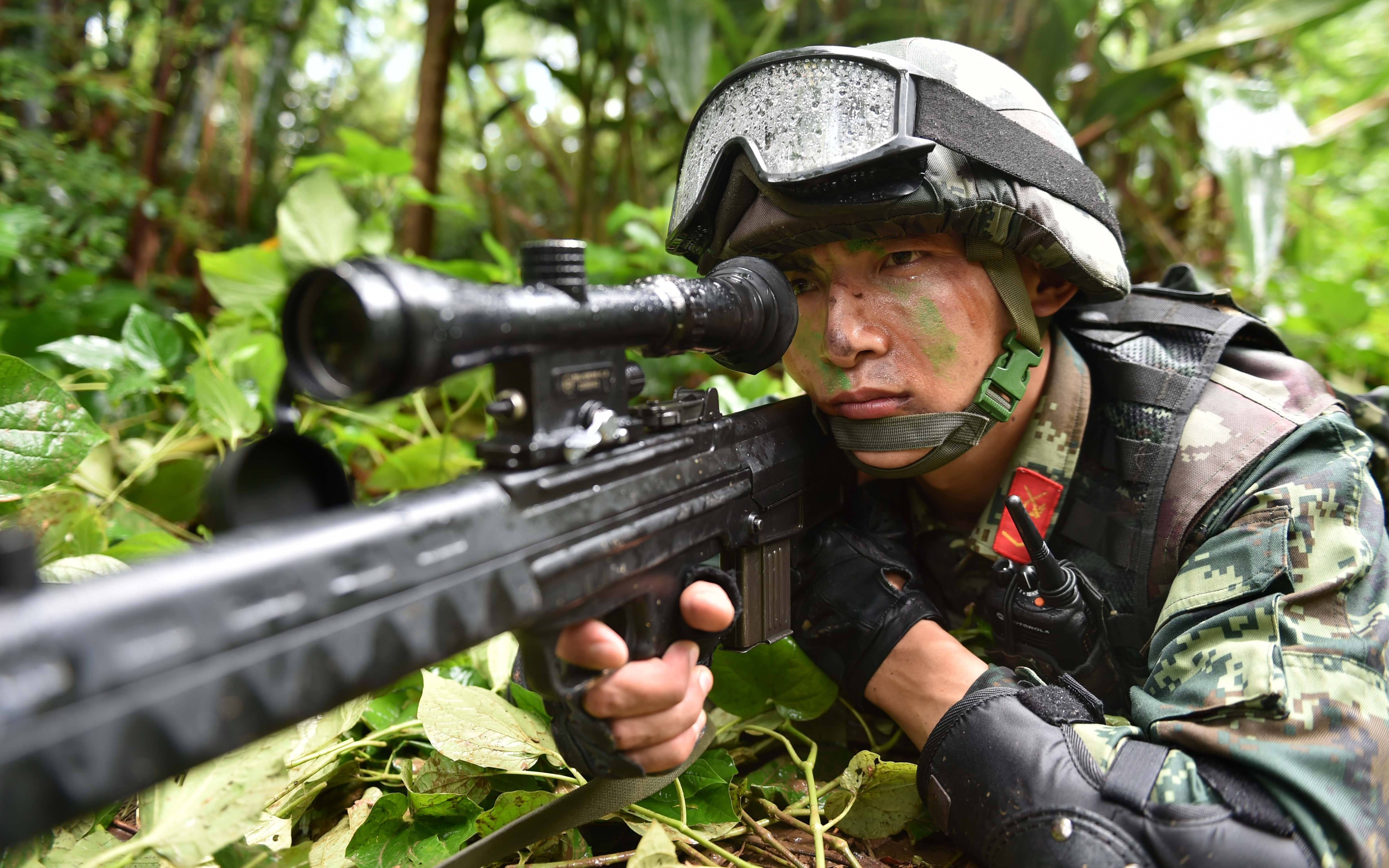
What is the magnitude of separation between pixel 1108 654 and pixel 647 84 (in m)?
3.62

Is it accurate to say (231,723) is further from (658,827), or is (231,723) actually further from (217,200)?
(217,200)

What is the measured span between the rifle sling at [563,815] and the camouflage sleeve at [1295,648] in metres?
0.72

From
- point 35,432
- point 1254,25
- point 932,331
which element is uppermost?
point 1254,25

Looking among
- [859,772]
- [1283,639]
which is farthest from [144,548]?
[1283,639]

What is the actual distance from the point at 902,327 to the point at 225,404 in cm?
161

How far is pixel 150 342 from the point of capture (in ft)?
8.06

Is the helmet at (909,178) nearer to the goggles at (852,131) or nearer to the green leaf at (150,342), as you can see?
the goggles at (852,131)

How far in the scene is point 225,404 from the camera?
2.08 metres

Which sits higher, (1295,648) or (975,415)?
(975,415)

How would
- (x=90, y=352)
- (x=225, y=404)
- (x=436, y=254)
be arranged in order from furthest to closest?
(x=436, y=254) < (x=90, y=352) < (x=225, y=404)

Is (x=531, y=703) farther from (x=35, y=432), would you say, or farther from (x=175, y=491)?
(x=175, y=491)

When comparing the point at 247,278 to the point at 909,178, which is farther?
the point at 247,278

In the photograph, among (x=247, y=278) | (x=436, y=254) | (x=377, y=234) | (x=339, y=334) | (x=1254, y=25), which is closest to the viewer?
(x=339, y=334)

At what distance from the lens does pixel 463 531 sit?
92 centimetres
